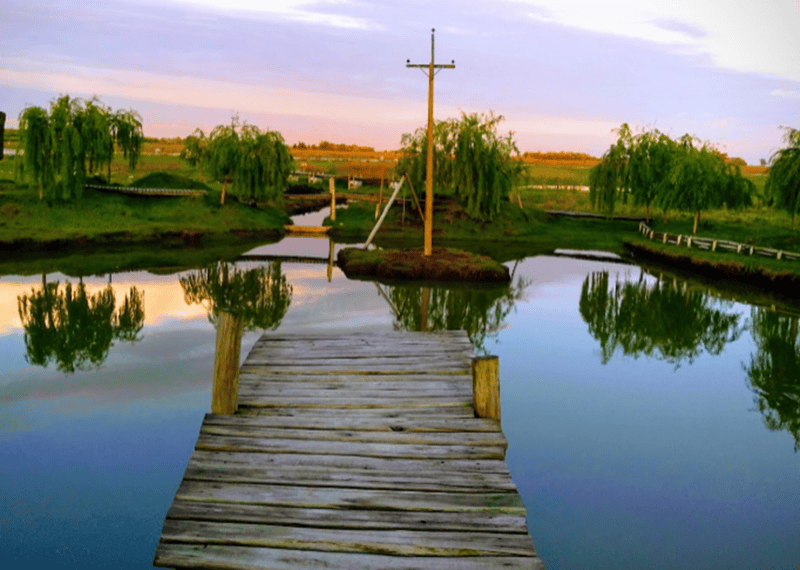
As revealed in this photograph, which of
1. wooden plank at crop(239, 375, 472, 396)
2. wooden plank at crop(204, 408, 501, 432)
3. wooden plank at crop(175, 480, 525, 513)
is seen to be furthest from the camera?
wooden plank at crop(239, 375, 472, 396)

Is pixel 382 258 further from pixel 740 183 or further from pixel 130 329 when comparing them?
pixel 740 183

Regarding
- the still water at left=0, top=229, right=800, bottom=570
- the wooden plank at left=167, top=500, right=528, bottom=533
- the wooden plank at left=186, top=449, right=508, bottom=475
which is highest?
the wooden plank at left=186, top=449, right=508, bottom=475

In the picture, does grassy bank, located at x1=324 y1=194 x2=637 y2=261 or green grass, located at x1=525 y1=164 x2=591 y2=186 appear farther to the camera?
green grass, located at x1=525 y1=164 x2=591 y2=186

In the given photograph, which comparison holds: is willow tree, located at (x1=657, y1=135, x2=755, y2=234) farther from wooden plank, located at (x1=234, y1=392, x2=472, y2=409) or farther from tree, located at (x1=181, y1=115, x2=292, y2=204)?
wooden plank, located at (x1=234, y1=392, x2=472, y2=409)

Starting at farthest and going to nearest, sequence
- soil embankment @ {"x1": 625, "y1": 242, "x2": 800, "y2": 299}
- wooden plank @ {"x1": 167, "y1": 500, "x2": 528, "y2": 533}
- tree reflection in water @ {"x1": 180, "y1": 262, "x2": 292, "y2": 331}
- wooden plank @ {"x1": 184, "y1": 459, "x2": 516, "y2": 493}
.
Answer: soil embankment @ {"x1": 625, "y1": 242, "x2": 800, "y2": 299} → tree reflection in water @ {"x1": 180, "y1": 262, "x2": 292, "y2": 331} → wooden plank @ {"x1": 184, "y1": 459, "x2": 516, "y2": 493} → wooden plank @ {"x1": 167, "y1": 500, "x2": 528, "y2": 533}

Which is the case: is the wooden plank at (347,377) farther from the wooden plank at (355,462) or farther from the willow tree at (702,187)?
the willow tree at (702,187)

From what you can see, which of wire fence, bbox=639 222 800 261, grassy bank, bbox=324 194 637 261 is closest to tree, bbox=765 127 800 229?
wire fence, bbox=639 222 800 261

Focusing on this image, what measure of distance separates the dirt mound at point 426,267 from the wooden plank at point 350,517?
59.9ft

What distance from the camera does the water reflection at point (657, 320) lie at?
52.6 feet

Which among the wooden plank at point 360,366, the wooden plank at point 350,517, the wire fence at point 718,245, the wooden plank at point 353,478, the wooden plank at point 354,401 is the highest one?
the wire fence at point 718,245

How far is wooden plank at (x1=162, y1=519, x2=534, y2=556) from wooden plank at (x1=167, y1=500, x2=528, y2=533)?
7 centimetres

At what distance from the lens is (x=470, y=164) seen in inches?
1575

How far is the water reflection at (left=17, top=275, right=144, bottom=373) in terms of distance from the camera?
13957mm

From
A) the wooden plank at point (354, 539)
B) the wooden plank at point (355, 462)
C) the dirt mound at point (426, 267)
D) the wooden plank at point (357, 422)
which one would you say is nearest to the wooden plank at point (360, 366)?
the wooden plank at point (357, 422)
